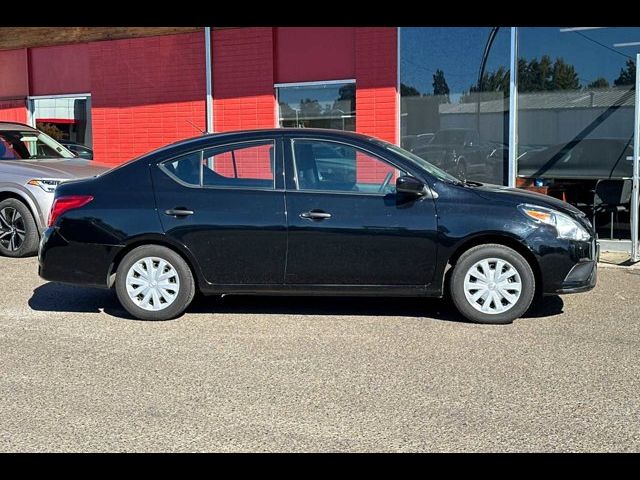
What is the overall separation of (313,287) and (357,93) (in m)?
5.86

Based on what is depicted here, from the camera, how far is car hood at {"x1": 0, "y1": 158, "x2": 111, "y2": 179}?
30.3 ft

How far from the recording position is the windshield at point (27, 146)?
10183 millimetres

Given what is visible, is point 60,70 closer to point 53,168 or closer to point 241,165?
point 53,168

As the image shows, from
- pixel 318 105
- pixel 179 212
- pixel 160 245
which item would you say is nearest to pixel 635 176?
pixel 318 105

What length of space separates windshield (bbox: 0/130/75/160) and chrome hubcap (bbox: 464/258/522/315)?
7093 millimetres

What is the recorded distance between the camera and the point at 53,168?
950 cm

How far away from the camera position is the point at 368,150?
241 inches

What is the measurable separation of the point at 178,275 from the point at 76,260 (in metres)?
0.91

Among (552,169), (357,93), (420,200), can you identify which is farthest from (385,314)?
(357,93)

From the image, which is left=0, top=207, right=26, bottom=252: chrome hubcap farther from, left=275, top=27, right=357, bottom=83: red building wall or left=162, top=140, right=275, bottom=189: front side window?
left=275, top=27, right=357, bottom=83: red building wall

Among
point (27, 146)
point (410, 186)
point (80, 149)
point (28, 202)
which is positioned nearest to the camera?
point (410, 186)

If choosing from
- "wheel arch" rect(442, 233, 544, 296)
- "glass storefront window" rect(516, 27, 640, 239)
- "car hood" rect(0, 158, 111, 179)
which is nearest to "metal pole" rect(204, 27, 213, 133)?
"car hood" rect(0, 158, 111, 179)
